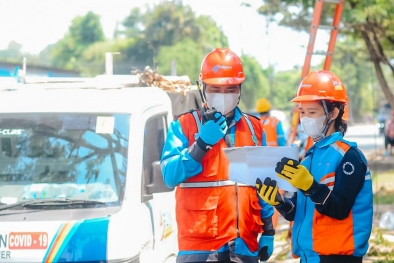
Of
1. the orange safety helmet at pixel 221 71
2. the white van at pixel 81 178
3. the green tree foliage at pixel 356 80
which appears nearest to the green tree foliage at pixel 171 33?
the green tree foliage at pixel 356 80

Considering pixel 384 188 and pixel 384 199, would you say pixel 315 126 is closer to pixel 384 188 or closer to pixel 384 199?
pixel 384 199

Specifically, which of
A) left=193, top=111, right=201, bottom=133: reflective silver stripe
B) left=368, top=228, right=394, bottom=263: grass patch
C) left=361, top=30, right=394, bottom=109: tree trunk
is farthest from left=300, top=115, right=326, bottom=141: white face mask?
left=361, top=30, right=394, bottom=109: tree trunk

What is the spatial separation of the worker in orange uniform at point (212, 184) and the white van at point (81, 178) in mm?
591

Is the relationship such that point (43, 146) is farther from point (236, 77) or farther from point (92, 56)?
point (92, 56)

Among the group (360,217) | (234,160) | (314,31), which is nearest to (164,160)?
(234,160)

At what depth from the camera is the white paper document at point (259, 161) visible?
12.0ft

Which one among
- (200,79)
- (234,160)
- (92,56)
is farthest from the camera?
(92,56)

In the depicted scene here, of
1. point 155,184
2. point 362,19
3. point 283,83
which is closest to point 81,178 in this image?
point 155,184

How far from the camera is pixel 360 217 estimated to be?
11.9 ft

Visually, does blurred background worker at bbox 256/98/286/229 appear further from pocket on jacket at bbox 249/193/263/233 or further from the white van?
pocket on jacket at bbox 249/193/263/233

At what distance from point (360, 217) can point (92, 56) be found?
75909mm

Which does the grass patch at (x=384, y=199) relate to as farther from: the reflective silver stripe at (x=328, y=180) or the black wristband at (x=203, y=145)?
the reflective silver stripe at (x=328, y=180)

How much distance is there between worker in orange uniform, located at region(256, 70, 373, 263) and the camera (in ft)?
11.7

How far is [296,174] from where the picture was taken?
3.48 metres
